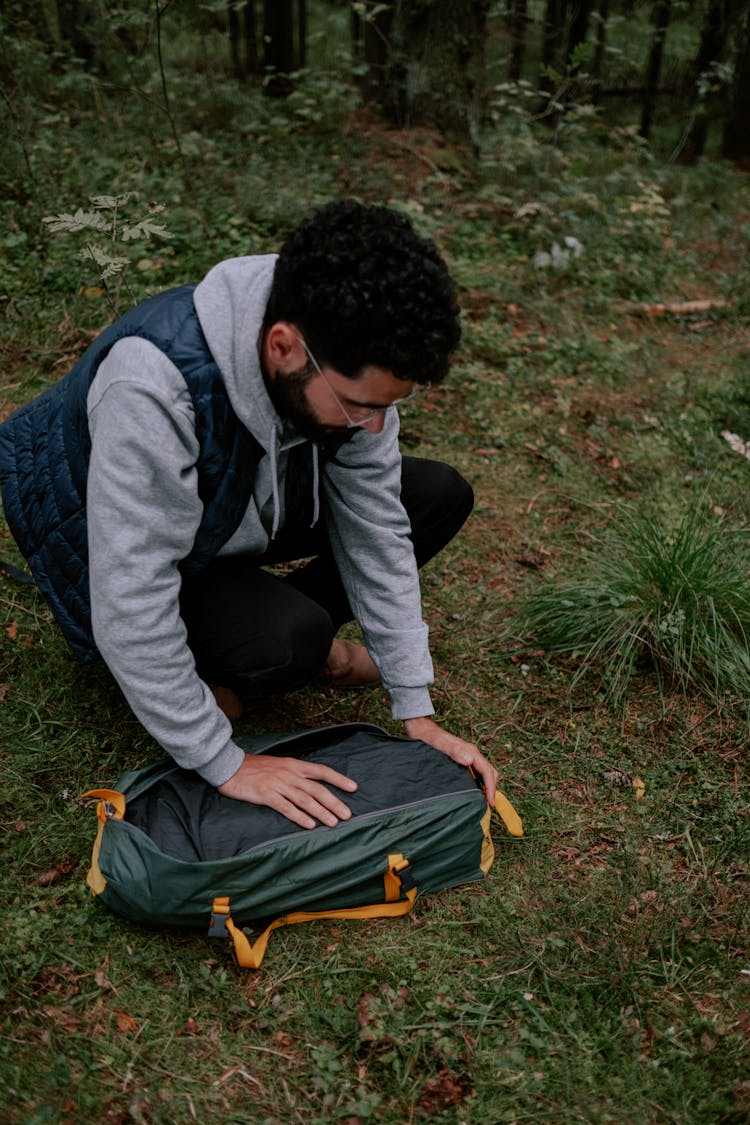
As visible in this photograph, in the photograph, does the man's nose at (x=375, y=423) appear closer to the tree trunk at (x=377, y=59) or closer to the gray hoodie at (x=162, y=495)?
the gray hoodie at (x=162, y=495)

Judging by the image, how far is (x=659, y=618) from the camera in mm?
2965

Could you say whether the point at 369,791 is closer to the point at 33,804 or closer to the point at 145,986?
the point at 145,986

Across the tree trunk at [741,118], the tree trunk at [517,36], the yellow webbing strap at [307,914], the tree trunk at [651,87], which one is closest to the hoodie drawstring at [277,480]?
the yellow webbing strap at [307,914]

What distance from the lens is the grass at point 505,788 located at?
185 centimetres

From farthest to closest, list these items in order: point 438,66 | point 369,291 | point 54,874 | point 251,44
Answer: point 251,44, point 438,66, point 54,874, point 369,291

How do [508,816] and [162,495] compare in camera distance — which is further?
[508,816]

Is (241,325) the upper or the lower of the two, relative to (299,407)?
upper

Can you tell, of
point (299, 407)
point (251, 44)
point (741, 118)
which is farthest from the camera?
point (251, 44)

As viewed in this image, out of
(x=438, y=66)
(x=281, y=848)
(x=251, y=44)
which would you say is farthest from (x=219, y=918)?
(x=251, y=44)

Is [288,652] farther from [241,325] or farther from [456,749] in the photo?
[241,325]

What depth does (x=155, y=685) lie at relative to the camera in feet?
6.39

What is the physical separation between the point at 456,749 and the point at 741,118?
1077 cm

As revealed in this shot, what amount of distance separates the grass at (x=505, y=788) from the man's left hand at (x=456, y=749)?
10.6 inches

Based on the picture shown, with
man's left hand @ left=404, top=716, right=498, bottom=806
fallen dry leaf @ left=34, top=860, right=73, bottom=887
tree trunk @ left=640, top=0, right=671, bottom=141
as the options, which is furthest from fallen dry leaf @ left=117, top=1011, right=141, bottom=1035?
tree trunk @ left=640, top=0, right=671, bottom=141
